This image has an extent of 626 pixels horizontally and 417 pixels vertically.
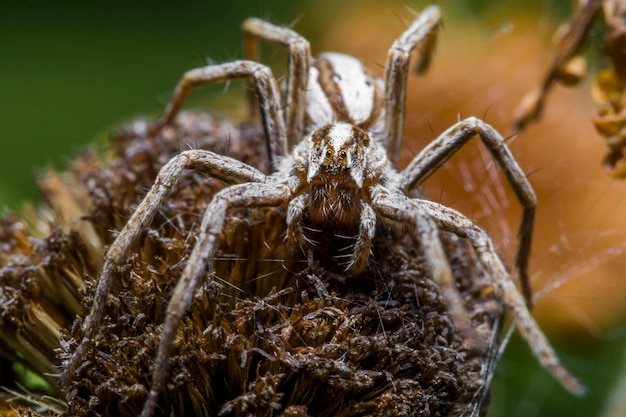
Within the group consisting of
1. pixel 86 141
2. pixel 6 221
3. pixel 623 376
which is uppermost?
pixel 86 141

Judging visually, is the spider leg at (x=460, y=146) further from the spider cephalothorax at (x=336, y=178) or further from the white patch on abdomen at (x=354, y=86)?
the white patch on abdomen at (x=354, y=86)

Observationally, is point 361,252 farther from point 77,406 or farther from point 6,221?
point 6,221

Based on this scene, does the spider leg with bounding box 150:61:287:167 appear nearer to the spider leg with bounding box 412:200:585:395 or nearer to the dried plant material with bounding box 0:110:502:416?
the dried plant material with bounding box 0:110:502:416

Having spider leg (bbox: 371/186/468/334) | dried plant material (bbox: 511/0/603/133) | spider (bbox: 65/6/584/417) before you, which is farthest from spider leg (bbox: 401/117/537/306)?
dried plant material (bbox: 511/0/603/133)

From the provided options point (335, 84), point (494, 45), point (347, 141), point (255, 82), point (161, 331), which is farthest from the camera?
point (494, 45)

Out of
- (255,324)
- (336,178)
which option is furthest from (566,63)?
(255,324)

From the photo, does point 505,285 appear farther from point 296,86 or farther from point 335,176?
point 296,86

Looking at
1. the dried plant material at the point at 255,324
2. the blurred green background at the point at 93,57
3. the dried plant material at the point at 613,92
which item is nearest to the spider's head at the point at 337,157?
the dried plant material at the point at 255,324

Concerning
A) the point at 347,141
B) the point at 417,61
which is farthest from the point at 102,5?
the point at 347,141
